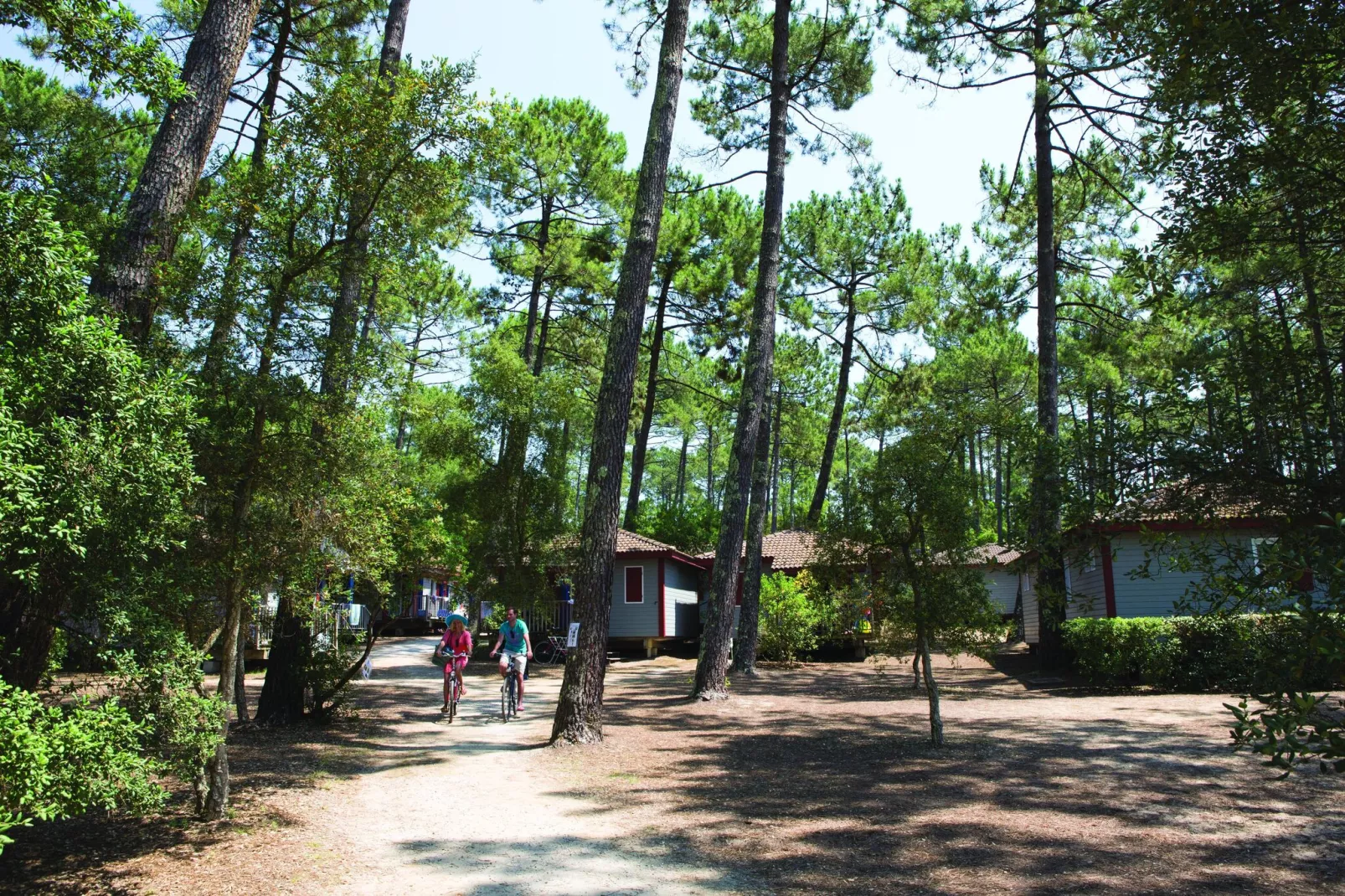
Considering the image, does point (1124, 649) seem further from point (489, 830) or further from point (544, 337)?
point (544, 337)

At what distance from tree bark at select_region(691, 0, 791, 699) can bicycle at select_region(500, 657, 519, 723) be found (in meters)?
3.22

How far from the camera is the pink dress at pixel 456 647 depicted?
36.5ft

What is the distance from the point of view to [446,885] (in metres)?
4.62

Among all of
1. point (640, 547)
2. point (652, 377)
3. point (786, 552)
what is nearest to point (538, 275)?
point (652, 377)

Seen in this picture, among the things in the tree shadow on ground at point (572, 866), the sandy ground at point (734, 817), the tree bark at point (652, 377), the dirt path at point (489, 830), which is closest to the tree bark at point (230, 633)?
the sandy ground at point (734, 817)

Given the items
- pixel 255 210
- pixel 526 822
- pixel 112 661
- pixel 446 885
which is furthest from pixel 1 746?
pixel 255 210

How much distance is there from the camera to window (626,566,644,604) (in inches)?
931

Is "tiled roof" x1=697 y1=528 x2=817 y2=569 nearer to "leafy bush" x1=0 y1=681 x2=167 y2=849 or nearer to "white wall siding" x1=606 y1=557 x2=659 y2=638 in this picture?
"white wall siding" x1=606 y1=557 x2=659 y2=638

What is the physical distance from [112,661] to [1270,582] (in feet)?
17.2

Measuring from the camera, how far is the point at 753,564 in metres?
16.5

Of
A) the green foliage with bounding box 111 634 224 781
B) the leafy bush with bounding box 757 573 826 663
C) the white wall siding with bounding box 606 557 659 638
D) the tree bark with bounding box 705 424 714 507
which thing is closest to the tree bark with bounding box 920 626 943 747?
the green foliage with bounding box 111 634 224 781

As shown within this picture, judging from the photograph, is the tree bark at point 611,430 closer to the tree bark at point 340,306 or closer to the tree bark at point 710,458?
the tree bark at point 340,306

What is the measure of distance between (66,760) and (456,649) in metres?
8.06

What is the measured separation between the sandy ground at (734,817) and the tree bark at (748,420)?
8.61 ft
